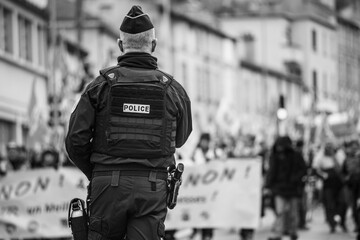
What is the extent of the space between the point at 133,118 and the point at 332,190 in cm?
1783

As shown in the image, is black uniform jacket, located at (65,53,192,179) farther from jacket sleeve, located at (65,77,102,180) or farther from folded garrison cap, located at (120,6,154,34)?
folded garrison cap, located at (120,6,154,34)

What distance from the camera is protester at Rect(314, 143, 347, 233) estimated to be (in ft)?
84.0

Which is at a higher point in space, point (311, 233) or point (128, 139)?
point (128, 139)

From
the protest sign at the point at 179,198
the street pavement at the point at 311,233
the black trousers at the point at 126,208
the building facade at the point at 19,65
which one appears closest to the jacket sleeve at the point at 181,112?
the black trousers at the point at 126,208

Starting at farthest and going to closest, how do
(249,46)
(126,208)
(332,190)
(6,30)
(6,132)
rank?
(249,46) < (6,30) < (6,132) < (332,190) < (126,208)

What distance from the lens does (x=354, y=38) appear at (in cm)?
13625

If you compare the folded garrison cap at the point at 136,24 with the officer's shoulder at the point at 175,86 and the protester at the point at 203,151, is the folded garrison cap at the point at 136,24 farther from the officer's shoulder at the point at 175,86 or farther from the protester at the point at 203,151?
the protester at the point at 203,151

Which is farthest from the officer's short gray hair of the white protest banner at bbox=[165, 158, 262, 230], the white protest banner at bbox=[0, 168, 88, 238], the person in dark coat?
the person in dark coat

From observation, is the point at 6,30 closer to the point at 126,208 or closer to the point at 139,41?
the point at 139,41

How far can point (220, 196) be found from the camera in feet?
67.2

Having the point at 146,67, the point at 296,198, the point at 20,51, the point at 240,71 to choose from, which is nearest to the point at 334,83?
the point at 240,71

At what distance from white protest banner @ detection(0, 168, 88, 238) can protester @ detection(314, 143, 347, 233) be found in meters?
7.47

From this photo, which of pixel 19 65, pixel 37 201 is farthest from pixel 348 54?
pixel 37 201

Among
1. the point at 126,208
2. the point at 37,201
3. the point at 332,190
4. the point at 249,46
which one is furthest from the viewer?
the point at 249,46
